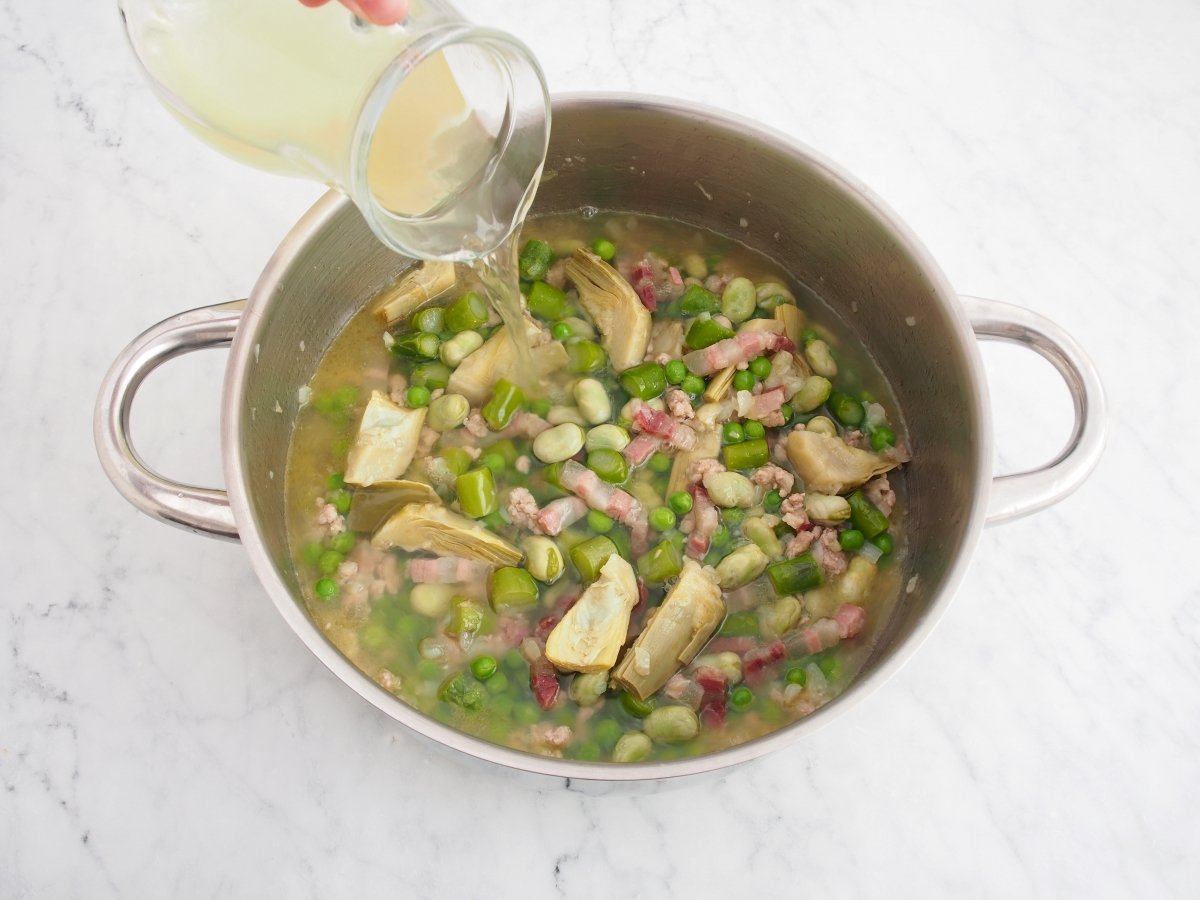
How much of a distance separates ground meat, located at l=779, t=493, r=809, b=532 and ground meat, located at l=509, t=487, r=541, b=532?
0.55 m

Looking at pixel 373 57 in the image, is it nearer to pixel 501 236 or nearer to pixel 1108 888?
pixel 501 236

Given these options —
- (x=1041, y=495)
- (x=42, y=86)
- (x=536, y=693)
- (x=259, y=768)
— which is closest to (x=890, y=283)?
(x=1041, y=495)

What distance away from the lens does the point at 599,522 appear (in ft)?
7.57

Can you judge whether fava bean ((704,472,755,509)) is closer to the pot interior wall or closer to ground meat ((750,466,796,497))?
ground meat ((750,466,796,497))

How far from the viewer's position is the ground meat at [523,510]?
232 centimetres

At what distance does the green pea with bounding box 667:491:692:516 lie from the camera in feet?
7.63

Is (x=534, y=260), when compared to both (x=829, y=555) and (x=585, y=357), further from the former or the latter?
(x=829, y=555)

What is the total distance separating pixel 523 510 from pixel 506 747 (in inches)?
26.6

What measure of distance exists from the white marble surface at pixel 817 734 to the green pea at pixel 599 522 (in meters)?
0.57

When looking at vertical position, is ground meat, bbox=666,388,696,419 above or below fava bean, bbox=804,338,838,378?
below

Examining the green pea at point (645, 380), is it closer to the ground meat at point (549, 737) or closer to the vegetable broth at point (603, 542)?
the vegetable broth at point (603, 542)

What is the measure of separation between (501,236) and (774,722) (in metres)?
1.13

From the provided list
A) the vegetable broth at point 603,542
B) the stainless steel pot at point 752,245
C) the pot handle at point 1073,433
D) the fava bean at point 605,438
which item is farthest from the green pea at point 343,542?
the pot handle at point 1073,433

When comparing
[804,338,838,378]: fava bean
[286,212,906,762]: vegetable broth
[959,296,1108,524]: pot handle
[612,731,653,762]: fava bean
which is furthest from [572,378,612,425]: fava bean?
[959,296,1108,524]: pot handle
